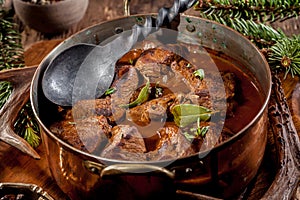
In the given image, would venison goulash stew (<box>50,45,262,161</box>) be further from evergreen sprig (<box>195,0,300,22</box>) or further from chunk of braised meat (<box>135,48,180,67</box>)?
evergreen sprig (<box>195,0,300,22</box>)

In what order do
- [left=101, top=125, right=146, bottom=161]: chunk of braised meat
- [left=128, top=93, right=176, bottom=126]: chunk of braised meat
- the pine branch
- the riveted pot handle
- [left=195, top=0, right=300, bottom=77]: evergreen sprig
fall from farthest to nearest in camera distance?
1. [left=195, top=0, right=300, bottom=77]: evergreen sprig
2. the pine branch
3. [left=128, top=93, right=176, bottom=126]: chunk of braised meat
4. [left=101, top=125, right=146, bottom=161]: chunk of braised meat
5. the riveted pot handle

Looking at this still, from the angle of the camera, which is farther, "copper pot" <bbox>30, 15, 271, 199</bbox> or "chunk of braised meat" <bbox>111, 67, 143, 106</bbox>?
"chunk of braised meat" <bbox>111, 67, 143, 106</bbox>

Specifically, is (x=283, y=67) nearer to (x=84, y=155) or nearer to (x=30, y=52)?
(x=84, y=155)

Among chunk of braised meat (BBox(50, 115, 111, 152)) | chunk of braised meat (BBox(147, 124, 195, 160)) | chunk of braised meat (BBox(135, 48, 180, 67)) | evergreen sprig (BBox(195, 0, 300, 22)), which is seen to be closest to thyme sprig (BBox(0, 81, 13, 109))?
chunk of braised meat (BBox(50, 115, 111, 152))

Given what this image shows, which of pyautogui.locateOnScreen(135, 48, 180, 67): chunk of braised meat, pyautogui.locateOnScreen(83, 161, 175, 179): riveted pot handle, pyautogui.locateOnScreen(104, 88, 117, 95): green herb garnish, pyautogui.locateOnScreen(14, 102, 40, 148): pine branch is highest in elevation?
pyautogui.locateOnScreen(83, 161, 175, 179): riveted pot handle

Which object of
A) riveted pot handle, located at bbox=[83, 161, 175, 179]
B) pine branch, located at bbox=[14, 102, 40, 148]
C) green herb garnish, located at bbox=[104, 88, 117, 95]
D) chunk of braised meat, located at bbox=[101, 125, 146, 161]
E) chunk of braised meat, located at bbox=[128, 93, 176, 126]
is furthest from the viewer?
pine branch, located at bbox=[14, 102, 40, 148]

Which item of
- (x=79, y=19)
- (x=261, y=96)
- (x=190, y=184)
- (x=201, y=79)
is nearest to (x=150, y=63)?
(x=201, y=79)

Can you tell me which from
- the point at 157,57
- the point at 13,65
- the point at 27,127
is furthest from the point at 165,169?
the point at 13,65
